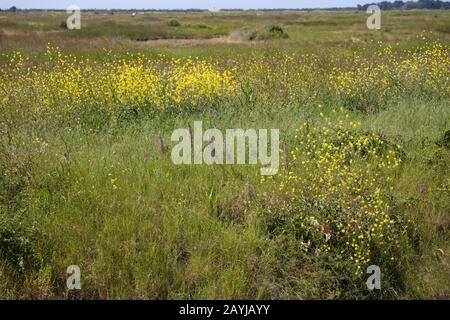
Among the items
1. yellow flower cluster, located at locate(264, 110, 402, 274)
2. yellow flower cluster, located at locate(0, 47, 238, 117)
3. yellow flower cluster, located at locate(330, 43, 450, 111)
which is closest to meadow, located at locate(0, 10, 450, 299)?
yellow flower cluster, located at locate(264, 110, 402, 274)

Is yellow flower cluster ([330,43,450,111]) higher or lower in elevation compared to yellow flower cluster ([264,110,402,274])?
higher

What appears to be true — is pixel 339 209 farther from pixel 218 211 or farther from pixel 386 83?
pixel 386 83

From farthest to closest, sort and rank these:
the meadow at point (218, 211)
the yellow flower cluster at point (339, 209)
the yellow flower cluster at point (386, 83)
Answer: the yellow flower cluster at point (386, 83) < the yellow flower cluster at point (339, 209) < the meadow at point (218, 211)

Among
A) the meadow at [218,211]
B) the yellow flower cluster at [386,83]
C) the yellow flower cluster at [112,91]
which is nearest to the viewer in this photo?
the meadow at [218,211]

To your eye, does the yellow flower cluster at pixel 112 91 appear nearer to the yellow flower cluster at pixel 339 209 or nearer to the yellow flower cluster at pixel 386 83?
the yellow flower cluster at pixel 386 83

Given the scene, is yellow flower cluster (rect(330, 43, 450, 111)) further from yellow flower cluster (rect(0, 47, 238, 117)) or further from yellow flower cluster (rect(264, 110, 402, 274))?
yellow flower cluster (rect(264, 110, 402, 274))

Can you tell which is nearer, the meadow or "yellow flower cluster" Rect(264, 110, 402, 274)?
the meadow

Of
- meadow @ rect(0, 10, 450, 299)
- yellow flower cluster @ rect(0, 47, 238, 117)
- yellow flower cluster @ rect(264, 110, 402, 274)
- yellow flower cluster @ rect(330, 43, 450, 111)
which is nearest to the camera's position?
meadow @ rect(0, 10, 450, 299)

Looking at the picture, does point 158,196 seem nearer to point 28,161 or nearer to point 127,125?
point 28,161

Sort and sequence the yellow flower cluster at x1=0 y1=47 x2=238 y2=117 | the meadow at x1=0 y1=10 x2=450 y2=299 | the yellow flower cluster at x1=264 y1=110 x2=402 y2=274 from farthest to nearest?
the yellow flower cluster at x1=0 y1=47 x2=238 y2=117
the yellow flower cluster at x1=264 y1=110 x2=402 y2=274
the meadow at x1=0 y1=10 x2=450 y2=299

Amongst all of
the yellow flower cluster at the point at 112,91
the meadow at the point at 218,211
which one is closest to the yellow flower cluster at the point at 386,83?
the meadow at the point at 218,211

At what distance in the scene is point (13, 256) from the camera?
327cm
